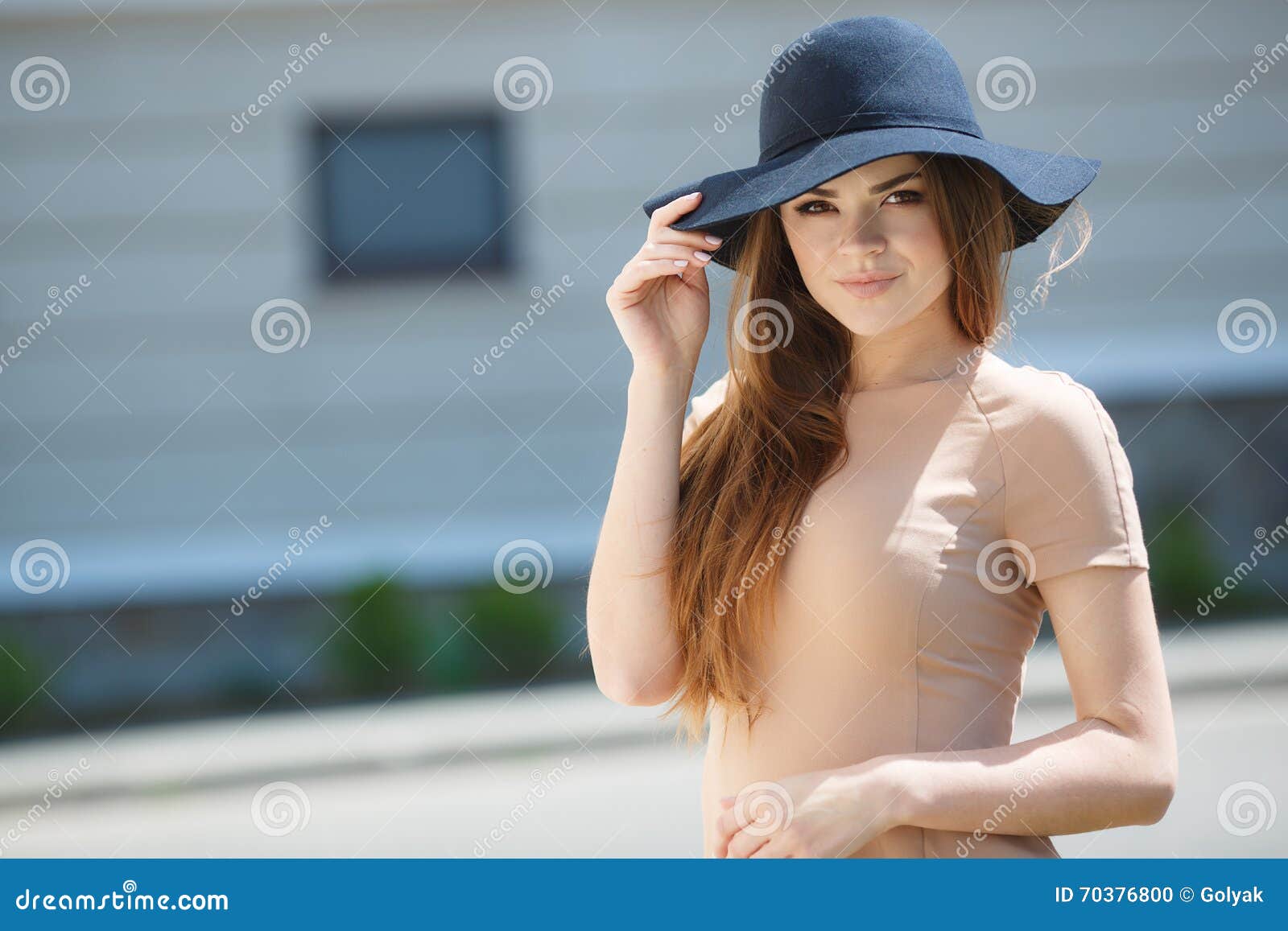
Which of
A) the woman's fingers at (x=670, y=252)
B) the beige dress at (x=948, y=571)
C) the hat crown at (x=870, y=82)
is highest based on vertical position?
the hat crown at (x=870, y=82)

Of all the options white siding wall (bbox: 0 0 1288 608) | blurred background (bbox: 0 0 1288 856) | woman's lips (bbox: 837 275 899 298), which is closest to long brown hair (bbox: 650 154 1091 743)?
woman's lips (bbox: 837 275 899 298)

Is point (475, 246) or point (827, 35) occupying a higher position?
point (475, 246)

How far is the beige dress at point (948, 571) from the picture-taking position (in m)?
1.67

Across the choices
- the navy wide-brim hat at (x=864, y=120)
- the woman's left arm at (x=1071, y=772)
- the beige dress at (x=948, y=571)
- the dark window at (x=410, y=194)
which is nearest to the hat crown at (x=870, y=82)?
the navy wide-brim hat at (x=864, y=120)

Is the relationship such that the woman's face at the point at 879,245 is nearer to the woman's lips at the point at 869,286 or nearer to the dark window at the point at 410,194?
the woman's lips at the point at 869,286

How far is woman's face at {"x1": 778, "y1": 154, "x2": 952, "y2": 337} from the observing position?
1807 mm

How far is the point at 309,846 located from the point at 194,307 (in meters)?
4.24

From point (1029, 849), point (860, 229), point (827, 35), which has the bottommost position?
point (1029, 849)

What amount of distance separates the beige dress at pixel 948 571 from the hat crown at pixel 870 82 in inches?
15.3

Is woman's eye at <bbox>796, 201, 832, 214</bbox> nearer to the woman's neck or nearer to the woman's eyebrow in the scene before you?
the woman's eyebrow

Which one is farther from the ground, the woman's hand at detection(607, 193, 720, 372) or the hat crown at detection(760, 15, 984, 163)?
the hat crown at detection(760, 15, 984, 163)

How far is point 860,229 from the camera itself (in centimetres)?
182

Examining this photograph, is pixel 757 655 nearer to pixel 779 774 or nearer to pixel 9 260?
pixel 779 774

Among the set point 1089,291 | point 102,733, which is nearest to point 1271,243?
point 1089,291
